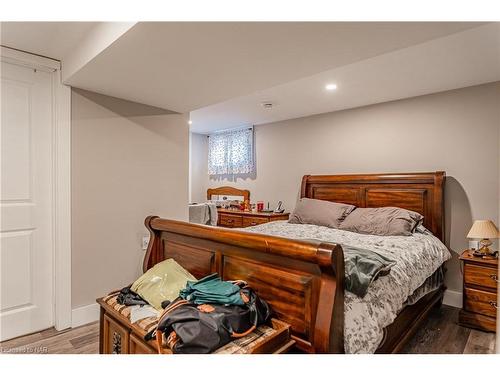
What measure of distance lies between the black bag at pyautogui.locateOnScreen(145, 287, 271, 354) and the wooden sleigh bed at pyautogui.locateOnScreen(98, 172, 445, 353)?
18 cm

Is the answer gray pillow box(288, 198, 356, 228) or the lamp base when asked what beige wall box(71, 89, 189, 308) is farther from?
the lamp base

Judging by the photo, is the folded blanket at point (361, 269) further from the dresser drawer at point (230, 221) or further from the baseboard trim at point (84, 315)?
the dresser drawer at point (230, 221)

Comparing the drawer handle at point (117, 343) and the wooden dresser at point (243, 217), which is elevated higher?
the wooden dresser at point (243, 217)

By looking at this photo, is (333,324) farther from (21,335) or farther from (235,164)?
(235,164)

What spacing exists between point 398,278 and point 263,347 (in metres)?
1.02

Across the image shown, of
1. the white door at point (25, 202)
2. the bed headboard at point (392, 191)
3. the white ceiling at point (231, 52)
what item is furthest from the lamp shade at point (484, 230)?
the white door at point (25, 202)

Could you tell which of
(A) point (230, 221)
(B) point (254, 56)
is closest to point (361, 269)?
(B) point (254, 56)

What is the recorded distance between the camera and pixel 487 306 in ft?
7.88

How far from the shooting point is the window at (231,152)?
479 cm

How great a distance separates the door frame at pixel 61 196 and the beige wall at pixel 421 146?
286 cm

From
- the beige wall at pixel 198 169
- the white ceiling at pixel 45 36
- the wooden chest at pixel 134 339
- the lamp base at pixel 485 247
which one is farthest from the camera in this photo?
the beige wall at pixel 198 169

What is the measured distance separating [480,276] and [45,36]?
12.3 ft

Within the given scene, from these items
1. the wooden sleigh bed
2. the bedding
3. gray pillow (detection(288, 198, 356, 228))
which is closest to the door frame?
the wooden sleigh bed

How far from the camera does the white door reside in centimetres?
207
